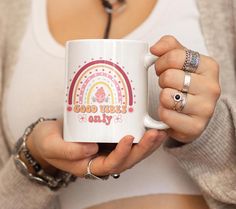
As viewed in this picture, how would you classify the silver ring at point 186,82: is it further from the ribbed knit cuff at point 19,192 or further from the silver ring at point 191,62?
the ribbed knit cuff at point 19,192

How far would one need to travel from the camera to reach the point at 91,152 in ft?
2.56

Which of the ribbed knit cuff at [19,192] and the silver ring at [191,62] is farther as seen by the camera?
the ribbed knit cuff at [19,192]

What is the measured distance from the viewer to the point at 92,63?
0.74m

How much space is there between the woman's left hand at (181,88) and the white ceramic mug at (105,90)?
23 mm

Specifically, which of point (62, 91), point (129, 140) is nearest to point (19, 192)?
point (62, 91)

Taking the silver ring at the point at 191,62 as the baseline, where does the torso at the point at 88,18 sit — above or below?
below

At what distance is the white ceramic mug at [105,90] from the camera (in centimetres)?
73

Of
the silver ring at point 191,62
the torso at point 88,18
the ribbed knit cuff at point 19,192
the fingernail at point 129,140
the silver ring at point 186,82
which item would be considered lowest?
the ribbed knit cuff at point 19,192

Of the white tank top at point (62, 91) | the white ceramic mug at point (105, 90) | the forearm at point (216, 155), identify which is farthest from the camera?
the white tank top at point (62, 91)

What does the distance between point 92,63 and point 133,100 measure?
0.08 m

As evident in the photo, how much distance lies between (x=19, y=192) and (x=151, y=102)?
0.29 metres

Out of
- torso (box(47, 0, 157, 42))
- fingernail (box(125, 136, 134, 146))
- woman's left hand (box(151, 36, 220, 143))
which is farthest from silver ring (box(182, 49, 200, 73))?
torso (box(47, 0, 157, 42))

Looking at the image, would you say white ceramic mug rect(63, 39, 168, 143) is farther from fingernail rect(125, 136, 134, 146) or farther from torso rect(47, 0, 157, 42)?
torso rect(47, 0, 157, 42)

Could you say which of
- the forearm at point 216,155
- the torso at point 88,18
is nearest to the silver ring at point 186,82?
the forearm at point 216,155
